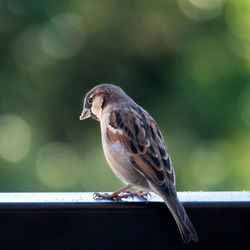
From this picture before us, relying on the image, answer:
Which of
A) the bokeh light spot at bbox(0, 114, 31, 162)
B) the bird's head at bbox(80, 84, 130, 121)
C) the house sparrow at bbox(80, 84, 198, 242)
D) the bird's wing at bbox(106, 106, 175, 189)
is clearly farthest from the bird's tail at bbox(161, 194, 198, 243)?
the bokeh light spot at bbox(0, 114, 31, 162)

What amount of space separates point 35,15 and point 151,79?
909 millimetres

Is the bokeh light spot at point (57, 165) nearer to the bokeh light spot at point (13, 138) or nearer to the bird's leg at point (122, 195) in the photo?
the bokeh light spot at point (13, 138)

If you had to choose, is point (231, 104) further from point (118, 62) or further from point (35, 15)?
point (35, 15)

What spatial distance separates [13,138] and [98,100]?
4.66 feet

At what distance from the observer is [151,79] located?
4.13m

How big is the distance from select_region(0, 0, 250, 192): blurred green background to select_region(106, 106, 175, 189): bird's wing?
1.32 meters

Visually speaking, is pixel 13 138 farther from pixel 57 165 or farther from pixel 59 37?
pixel 59 37

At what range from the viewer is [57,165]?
3.84 metres

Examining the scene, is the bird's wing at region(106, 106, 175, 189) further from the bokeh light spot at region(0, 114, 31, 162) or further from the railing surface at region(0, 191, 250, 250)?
the bokeh light spot at region(0, 114, 31, 162)

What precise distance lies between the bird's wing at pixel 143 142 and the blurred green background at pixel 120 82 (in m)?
1.32

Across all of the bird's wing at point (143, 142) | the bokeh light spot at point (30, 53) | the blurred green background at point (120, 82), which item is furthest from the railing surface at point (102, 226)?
the bokeh light spot at point (30, 53)

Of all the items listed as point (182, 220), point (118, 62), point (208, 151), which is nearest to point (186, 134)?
point (208, 151)

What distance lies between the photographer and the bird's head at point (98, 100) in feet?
8.02

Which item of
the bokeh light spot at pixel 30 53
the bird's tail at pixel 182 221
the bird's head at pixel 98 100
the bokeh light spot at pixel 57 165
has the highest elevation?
the bird's head at pixel 98 100
